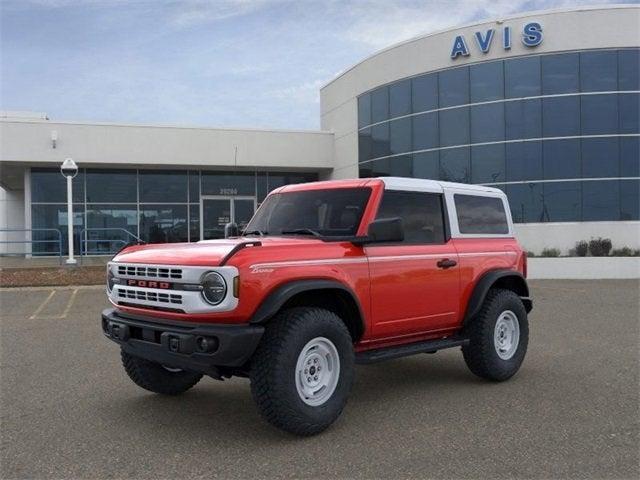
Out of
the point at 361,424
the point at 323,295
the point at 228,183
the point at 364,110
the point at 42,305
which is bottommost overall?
the point at 361,424

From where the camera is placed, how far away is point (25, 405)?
18.1 ft

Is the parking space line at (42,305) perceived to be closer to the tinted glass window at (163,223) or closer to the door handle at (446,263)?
the door handle at (446,263)

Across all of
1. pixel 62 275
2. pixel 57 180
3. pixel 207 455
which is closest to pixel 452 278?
pixel 207 455

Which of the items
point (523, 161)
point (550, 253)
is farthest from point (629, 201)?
point (523, 161)

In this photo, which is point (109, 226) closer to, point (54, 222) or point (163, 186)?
point (54, 222)

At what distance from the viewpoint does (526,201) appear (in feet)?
68.6

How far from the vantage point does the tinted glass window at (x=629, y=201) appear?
20156 mm

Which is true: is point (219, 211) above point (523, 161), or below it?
below

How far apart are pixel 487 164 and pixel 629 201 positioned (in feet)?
15.3

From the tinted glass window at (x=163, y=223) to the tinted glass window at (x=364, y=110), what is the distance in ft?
26.6

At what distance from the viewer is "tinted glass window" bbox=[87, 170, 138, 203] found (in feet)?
81.5

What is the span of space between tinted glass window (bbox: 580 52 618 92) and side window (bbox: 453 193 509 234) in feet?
51.8

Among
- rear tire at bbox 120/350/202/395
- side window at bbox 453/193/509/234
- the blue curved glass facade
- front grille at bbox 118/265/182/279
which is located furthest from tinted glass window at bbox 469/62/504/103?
front grille at bbox 118/265/182/279

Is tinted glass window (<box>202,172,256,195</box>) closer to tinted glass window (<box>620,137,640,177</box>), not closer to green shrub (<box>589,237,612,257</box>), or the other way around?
green shrub (<box>589,237,612,257</box>)
